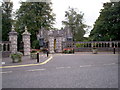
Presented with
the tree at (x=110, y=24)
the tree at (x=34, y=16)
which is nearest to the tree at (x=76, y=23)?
the tree at (x=34, y=16)

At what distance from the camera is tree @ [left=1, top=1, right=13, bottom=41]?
3184cm

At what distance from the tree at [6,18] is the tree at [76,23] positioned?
22.1 meters

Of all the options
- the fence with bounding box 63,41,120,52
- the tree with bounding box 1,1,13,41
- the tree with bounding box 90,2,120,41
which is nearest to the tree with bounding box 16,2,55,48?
the tree with bounding box 1,1,13,41

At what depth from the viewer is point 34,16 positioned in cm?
3036

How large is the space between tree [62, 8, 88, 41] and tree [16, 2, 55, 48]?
16.4 m

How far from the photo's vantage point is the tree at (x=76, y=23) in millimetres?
48719

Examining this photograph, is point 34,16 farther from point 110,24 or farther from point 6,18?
point 110,24

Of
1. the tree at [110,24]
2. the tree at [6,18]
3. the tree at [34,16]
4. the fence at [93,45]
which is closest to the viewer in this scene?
the fence at [93,45]

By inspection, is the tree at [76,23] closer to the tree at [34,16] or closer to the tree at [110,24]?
the tree at [34,16]

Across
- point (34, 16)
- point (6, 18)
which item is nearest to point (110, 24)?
point (34, 16)

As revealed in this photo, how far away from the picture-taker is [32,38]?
3328cm

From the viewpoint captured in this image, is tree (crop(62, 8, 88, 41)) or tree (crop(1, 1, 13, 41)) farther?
tree (crop(62, 8, 88, 41))

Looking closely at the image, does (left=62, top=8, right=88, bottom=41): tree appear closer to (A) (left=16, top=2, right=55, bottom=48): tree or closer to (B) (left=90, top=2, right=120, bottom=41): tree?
(A) (left=16, top=2, right=55, bottom=48): tree

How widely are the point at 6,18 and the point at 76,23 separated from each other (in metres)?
25.7
